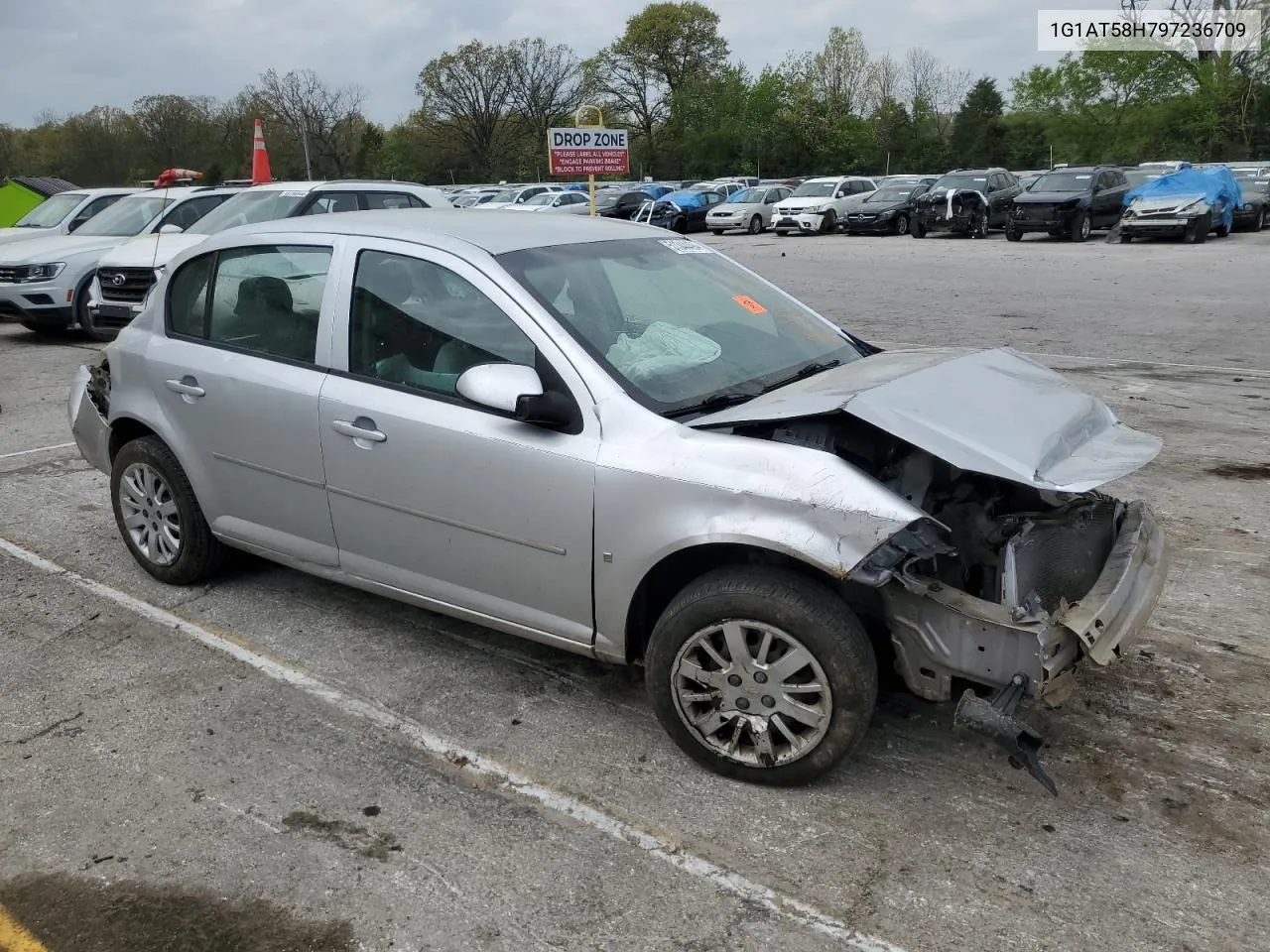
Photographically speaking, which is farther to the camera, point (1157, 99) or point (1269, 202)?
point (1157, 99)

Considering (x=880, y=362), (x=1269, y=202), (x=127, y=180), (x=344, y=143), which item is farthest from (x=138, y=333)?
(x=344, y=143)

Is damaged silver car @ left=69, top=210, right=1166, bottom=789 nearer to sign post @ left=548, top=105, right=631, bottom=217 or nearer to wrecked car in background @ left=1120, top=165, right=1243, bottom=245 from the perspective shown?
sign post @ left=548, top=105, right=631, bottom=217

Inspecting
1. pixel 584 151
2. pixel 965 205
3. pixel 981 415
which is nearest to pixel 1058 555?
pixel 981 415

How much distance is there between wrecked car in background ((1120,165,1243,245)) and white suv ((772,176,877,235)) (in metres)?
8.43

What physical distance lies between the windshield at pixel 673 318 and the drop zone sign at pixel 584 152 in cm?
1158

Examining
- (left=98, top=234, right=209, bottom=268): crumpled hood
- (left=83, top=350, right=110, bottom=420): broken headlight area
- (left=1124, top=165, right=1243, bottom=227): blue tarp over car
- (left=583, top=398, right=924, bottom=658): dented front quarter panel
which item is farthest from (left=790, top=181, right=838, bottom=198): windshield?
(left=583, top=398, right=924, bottom=658): dented front quarter panel

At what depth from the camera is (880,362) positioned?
3889 millimetres

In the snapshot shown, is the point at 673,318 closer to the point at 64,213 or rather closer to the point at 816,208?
the point at 64,213

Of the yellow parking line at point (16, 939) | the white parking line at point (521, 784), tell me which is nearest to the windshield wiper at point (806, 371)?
the white parking line at point (521, 784)

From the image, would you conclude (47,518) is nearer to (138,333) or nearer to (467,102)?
(138,333)

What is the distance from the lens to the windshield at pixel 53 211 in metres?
15.6

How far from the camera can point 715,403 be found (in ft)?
11.5

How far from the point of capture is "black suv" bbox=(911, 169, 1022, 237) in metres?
26.4

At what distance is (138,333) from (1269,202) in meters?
29.1
